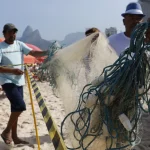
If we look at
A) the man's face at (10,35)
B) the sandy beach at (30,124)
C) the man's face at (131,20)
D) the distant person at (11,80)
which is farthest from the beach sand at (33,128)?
the man's face at (10,35)

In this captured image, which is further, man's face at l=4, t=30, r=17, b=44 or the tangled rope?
man's face at l=4, t=30, r=17, b=44

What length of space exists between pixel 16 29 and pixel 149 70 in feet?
7.88

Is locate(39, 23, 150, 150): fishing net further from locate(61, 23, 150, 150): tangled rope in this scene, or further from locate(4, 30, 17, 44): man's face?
locate(4, 30, 17, 44): man's face

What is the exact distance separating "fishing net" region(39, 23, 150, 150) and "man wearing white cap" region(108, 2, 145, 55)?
52 centimetres

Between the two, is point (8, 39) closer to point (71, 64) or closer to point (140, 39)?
point (71, 64)

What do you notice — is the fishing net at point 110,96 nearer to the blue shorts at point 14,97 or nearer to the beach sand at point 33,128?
the beach sand at point 33,128

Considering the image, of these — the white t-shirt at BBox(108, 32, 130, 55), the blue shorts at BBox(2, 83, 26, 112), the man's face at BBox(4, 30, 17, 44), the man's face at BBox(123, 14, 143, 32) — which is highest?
the man's face at BBox(123, 14, 143, 32)

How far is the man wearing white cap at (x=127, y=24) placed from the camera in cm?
274

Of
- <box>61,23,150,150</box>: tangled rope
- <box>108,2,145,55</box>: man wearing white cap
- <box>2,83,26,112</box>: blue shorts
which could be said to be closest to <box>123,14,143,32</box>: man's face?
<box>108,2,145,55</box>: man wearing white cap

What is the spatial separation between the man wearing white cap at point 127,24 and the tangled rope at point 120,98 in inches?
36.6

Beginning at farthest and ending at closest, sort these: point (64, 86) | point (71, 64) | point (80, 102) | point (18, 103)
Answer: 1. point (18, 103)
2. point (64, 86)
3. point (71, 64)
4. point (80, 102)

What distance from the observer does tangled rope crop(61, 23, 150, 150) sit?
169cm

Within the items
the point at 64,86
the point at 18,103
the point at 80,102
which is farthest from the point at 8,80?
the point at 80,102

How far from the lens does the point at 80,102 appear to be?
79.4 inches
